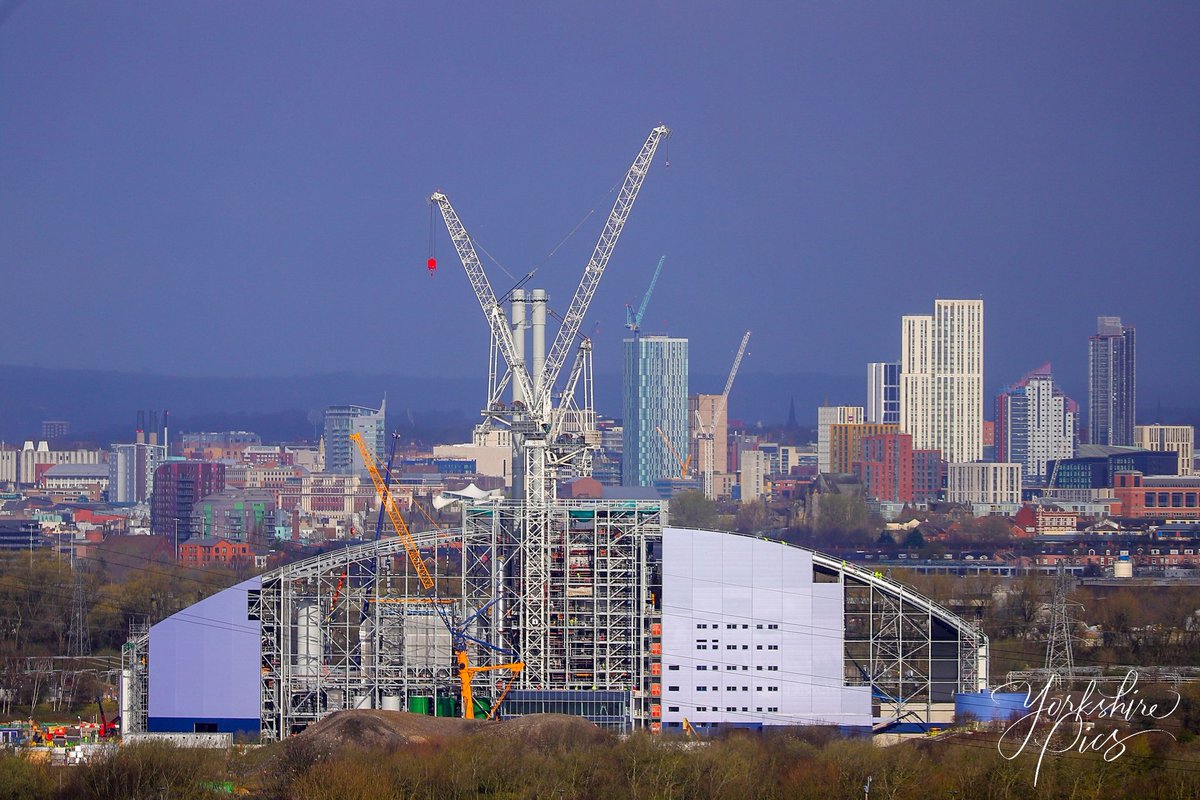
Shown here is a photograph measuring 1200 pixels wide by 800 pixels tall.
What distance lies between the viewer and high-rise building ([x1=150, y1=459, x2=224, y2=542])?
94.4 meters

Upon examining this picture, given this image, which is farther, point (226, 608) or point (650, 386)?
point (650, 386)

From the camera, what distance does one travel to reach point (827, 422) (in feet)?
552

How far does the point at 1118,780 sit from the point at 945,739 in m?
4.67

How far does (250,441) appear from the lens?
179125 mm

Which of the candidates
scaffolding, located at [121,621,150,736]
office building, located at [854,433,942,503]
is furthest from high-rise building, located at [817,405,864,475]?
scaffolding, located at [121,621,150,736]

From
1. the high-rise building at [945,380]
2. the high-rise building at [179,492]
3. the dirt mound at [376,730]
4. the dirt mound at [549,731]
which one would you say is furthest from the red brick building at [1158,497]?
the dirt mound at [376,730]

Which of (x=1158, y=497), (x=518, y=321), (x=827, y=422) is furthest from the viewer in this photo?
(x=827, y=422)

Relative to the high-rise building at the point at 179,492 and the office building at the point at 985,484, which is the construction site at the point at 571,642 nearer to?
the high-rise building at the point at 179,492

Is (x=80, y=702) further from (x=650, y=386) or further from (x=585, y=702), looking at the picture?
(x=650, y=386)

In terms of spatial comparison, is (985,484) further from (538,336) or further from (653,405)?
(538,336)

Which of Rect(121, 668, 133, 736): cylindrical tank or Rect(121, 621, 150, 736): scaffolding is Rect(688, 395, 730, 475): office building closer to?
Rect(121, 621, 150, 736): scaffolding

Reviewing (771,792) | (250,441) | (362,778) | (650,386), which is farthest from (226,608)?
(250,441)

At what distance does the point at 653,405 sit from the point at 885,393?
17.7 meters
